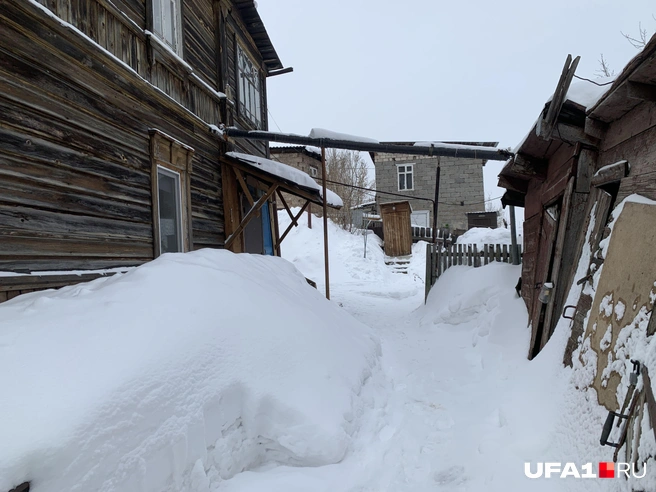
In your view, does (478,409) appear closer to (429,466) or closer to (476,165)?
(429,466)

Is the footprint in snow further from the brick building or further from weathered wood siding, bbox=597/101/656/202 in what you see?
the brick building

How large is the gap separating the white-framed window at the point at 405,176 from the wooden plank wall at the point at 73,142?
69.4ft

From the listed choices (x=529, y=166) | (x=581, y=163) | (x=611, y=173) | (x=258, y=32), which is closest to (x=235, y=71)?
(x=258, y=32)

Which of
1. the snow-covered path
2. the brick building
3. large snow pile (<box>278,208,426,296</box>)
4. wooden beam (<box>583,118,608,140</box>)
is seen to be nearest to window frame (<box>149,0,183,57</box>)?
wooden beam (<box>583,118,608,140</box>)

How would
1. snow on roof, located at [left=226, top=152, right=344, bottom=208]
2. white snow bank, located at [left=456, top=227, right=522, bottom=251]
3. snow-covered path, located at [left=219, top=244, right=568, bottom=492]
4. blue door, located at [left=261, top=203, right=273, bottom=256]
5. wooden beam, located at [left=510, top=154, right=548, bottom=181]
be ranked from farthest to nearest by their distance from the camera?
1. white snow bank, located at [left=456, top=227, right=522, bottom=251]
2. blue door, located at [left=261, top=203, right=273, bottom=256]
3. snow on roof, located at [left=226, top=152, right=344, bottom=208]
4. wooden beam, located at [left=510, top=154, right=548, bottom=181]
5. snow-covered path, located at [left=219, top=244, right=568, bottom=492]

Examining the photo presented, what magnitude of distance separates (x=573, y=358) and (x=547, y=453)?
81cm

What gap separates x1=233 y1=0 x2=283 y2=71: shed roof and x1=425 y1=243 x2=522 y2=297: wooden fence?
6919mm

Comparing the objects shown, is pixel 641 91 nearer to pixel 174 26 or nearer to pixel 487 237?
pixel 174 26

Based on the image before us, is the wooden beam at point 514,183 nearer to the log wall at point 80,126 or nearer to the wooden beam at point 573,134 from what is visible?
the wooden beam at point 573,134

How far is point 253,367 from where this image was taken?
2586mm

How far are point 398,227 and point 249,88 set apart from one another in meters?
12.2

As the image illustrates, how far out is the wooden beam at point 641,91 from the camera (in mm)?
2527

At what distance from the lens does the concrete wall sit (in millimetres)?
23547

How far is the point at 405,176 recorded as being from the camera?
82.4 ft
